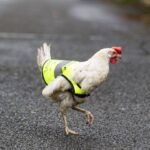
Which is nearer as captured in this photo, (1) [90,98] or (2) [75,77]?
(2) [75,77]

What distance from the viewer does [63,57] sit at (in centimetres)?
1112

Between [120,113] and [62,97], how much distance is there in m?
1.34

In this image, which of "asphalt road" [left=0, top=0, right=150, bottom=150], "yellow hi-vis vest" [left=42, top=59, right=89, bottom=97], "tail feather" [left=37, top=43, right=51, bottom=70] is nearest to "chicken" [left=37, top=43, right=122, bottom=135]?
"yellow hi-vis vest" [left=42, top=59, right=89, bottom=97]

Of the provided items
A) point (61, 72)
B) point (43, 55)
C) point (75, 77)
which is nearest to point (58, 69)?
point (61, 72)

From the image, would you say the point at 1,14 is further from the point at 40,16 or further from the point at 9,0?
the point at 9,0

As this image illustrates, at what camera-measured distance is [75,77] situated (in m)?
5.88

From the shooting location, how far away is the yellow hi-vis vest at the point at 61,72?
5883mm

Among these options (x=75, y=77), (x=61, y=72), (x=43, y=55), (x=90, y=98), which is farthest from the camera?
(x=90, y=98)

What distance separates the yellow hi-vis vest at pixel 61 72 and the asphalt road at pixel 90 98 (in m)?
0.50

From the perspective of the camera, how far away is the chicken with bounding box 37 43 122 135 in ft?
19.1

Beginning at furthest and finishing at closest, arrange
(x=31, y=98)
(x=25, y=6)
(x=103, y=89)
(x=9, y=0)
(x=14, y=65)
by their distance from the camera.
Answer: (x=9, y=0) < (x=25, y=6) < (x=14, y=65) < (x=103, y=89) < (x=31, y=98)

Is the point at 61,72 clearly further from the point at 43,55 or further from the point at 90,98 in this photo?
the point at 90,98

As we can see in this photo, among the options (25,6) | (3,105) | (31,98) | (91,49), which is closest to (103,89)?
(31,98)

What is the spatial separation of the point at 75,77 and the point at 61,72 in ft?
0.65
